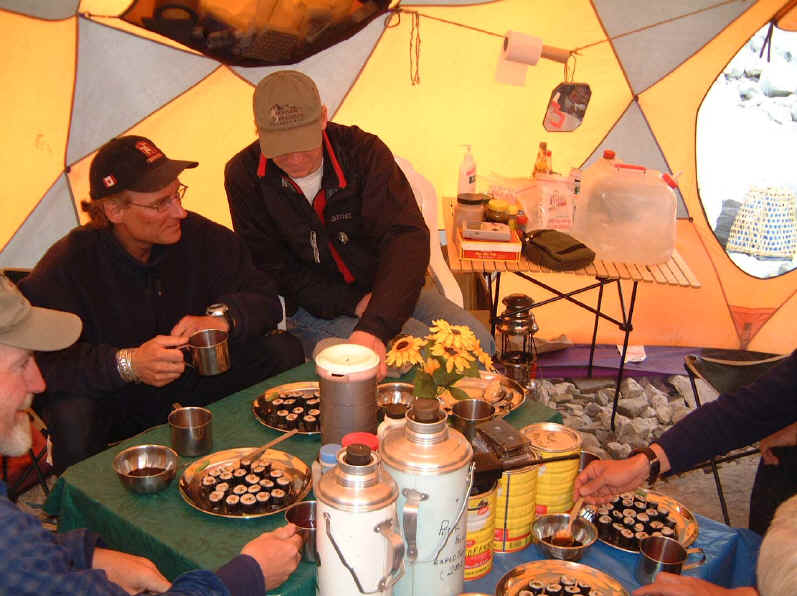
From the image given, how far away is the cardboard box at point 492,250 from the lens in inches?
121

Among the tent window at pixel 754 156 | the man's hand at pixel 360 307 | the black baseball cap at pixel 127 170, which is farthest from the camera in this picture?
the tent window at pixel 754 156

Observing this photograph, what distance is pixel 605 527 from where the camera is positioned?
1.52 meters

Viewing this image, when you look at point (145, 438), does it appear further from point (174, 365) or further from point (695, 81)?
point (695, 81)

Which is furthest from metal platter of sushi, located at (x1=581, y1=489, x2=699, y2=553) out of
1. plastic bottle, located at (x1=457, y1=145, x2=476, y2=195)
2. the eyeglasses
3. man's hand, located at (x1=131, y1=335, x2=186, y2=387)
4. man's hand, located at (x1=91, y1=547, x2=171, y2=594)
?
plastic bottle, located at (x1=457, y1=145, x2=476, y2=195)

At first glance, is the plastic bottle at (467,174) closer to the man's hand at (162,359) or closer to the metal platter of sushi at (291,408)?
the metal platter of sushi at (291,408)

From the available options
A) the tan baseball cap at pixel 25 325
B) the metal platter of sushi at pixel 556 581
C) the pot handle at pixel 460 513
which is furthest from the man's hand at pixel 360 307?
the pot handle at pixel 460 513

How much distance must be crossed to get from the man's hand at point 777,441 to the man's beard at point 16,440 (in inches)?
72.9

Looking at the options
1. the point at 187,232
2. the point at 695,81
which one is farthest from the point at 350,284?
the point at 695,81

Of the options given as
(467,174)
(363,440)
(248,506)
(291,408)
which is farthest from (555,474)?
(467,174)

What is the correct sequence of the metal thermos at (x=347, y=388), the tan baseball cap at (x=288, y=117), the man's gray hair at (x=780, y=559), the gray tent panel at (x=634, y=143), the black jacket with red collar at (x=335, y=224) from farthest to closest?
the gray tent panel at (x=634, y=143) < the black jacket with red collar at (x=335, y=224) < the tan baseball cap at (x=288, y=117) < the metal thermos at (x=347, y=388) < the man's gray hair at (x=780, y=559)

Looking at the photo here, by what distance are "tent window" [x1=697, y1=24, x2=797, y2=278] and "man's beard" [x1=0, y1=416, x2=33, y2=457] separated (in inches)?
137

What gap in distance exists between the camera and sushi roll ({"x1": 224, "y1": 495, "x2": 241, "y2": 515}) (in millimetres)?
1521

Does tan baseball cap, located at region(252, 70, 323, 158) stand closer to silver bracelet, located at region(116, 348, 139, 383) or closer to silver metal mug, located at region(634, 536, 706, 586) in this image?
silver bracelet, located at region(116, 348, 139, 383)

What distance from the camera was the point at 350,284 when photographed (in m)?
2.98
